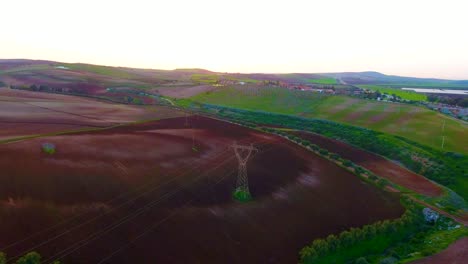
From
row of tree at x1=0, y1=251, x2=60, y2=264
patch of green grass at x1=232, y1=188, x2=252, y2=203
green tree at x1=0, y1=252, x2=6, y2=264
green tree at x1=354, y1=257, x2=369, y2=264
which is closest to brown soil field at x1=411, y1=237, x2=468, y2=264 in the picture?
green tree at x1=354, y1=257, x2=369, y2=264

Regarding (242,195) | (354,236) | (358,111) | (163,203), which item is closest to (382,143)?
(358,111)

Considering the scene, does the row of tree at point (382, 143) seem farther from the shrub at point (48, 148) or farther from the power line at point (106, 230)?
the shrub at point (48, 148)

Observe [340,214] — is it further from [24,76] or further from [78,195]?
[24,76]

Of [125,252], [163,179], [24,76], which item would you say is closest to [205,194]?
[163,179]

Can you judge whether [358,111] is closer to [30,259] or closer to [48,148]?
[48,148]

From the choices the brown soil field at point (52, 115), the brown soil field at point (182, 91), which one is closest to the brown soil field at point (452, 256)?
the brown soil field at point (52, 115)

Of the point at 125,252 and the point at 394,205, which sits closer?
the point at 125,252

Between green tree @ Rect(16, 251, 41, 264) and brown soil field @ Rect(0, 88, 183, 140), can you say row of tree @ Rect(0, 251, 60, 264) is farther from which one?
brown soil field @ Rect(0, 88, 183, 140)
